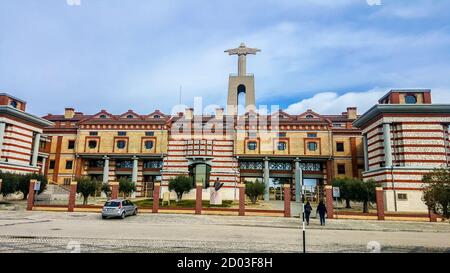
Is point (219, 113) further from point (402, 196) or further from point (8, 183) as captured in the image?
point (8, 183)

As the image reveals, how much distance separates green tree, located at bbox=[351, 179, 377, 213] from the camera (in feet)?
97.5

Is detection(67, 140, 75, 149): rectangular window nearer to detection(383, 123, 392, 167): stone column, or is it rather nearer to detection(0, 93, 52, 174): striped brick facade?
detection(0, 93, 52, 174): striped brick facade

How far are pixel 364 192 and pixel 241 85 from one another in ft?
106

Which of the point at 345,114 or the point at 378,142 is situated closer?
the point at 378,142

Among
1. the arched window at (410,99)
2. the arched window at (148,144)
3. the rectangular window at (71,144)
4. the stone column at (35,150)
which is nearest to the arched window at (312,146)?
the arched window at (410,99)

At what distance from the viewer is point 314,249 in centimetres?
1194

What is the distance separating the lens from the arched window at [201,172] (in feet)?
151

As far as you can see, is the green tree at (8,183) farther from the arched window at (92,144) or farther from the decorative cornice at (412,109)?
the decorative cornice at (412,109)

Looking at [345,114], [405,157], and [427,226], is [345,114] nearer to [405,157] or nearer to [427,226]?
[405,157]

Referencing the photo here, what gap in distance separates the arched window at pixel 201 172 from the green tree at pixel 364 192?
21.7 meters

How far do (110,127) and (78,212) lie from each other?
76.6 ft

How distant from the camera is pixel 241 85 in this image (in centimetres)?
5700

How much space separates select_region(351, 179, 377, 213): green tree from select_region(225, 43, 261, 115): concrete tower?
26.1 metres
